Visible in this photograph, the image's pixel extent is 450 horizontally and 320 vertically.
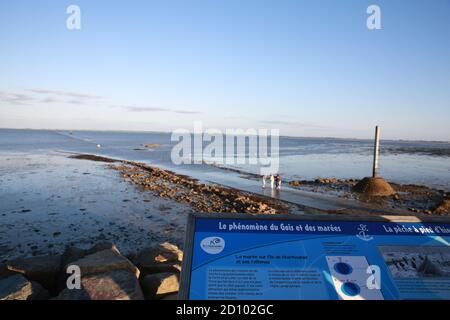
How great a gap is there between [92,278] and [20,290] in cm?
117

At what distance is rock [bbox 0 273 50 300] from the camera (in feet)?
15.6

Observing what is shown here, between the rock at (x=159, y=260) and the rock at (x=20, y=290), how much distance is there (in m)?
1.86

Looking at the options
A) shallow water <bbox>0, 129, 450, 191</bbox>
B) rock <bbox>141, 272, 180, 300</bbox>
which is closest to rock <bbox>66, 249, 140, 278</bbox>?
rock <bbox>141, 272, 180, 300</bbox>

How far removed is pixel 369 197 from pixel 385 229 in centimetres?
1653

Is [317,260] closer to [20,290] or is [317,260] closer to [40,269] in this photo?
[20,290]

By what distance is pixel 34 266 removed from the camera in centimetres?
602

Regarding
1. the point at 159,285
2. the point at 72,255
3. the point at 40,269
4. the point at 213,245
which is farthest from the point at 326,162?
the point at 213,245

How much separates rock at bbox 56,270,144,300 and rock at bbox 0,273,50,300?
2.50 ft

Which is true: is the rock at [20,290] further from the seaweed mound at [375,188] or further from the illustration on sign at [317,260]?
the seaweed mound at [375,188]

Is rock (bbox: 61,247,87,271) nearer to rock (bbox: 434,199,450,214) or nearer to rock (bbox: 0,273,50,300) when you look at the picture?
rock (bbox: 0,273,50,300)

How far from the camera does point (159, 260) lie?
21.6 feet

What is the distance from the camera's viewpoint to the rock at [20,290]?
475cm

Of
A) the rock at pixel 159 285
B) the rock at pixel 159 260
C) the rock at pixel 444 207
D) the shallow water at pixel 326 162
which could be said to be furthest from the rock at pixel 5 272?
the shallow water at pixel 326 162
